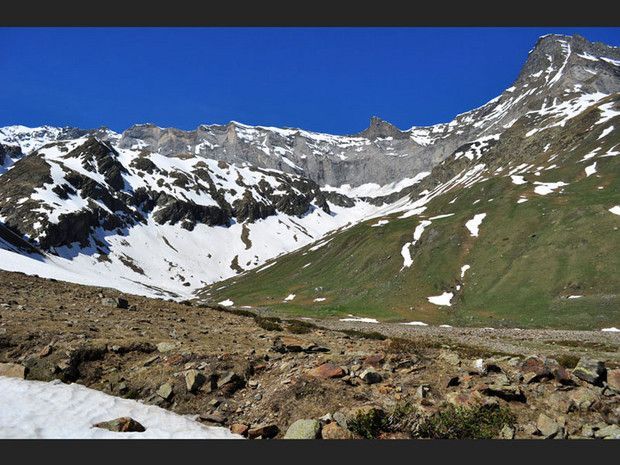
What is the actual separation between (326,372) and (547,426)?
809 cm

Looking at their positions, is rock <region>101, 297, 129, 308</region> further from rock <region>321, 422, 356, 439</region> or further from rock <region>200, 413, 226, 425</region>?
rock <region>321, 422, 356, 439</region>

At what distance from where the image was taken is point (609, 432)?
14680 millimetres

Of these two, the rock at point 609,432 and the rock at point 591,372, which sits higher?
the rock at point 591,372

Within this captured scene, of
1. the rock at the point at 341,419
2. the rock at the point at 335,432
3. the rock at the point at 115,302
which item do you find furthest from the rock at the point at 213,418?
the rock at the point at 115,302

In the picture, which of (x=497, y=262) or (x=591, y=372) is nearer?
(x=591, y=372)

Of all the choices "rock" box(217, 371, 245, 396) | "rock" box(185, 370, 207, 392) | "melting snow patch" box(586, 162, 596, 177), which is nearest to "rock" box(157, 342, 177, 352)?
"rock" box(185, 370, 207, 392)

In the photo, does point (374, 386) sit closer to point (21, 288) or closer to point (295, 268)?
point (21, 288)

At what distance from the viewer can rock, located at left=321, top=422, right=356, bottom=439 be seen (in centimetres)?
1466

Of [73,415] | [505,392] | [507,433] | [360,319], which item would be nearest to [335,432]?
[507,433]

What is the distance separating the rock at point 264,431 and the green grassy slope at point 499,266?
6650cm

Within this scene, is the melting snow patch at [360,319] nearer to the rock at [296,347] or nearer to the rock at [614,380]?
the rock at [296,347]

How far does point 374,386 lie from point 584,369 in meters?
8.40

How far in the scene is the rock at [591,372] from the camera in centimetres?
1727

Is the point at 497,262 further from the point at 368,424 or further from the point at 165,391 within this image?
the point at 165,391
